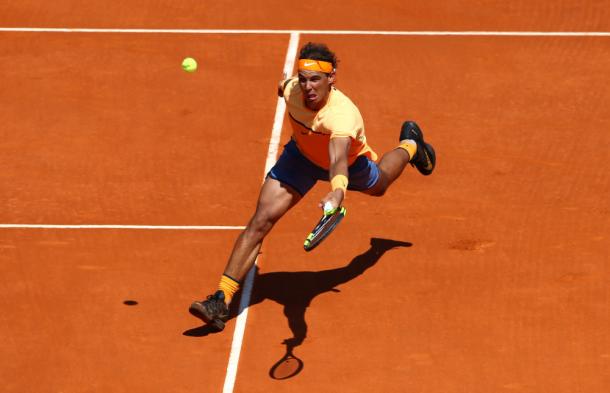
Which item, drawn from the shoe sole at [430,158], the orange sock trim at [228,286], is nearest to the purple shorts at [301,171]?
the orange sock trim at [228,286]

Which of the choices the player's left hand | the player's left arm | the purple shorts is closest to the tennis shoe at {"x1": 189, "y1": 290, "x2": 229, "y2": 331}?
the purple shorts

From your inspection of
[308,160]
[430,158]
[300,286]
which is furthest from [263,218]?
[430,158]

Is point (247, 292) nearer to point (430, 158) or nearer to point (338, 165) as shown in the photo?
point (338, 165)

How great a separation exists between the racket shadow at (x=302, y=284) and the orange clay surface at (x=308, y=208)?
24mm

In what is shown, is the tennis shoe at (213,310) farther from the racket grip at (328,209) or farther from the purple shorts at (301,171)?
the racket grip at (328,209)

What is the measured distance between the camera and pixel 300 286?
42.0ft

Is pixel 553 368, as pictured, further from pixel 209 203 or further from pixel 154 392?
pixel 209 203

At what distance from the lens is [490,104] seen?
16250mm

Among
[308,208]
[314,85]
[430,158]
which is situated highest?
[314,85]

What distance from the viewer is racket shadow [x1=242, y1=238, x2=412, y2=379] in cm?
1236

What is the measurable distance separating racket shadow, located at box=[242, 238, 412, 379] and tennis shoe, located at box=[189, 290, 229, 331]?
16.8 inches

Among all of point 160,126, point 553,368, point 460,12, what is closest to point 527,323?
point 553,368

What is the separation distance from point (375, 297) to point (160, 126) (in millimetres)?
4285

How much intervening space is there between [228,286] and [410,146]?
2368 mm
